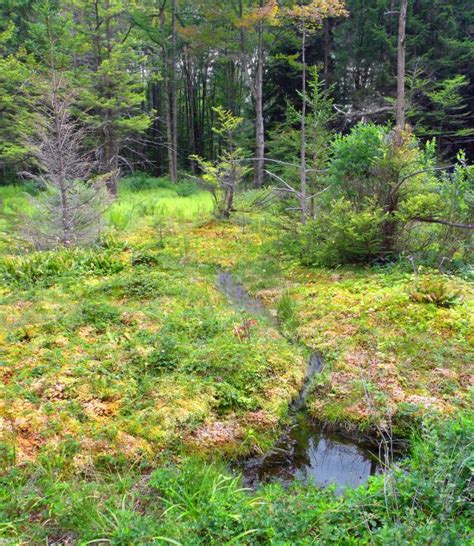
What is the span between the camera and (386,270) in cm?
648

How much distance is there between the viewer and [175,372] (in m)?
4.07

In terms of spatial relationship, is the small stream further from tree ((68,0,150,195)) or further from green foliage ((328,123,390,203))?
tree ((68,0,150,195))

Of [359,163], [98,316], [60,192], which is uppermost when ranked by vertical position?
[359,163]

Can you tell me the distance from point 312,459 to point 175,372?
4.98 ft

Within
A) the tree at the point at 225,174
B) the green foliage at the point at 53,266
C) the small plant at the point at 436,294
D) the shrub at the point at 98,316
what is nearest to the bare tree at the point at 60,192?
the green foliage at the point at 53,266

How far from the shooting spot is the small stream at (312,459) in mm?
3119

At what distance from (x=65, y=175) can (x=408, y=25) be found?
52.0 feet

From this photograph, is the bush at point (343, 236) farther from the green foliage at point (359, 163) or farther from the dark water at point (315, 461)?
the dark water at point (315, 461)

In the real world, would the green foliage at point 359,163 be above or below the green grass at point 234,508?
above

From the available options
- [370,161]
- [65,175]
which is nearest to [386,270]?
[370,161]

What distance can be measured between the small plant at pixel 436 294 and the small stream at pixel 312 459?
92.2 inches

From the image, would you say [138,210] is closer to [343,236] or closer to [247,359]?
[343,236]

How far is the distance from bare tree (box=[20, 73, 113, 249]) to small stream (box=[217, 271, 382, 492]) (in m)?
5.96

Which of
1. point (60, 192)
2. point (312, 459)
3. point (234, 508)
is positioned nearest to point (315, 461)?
point (312, 459)
